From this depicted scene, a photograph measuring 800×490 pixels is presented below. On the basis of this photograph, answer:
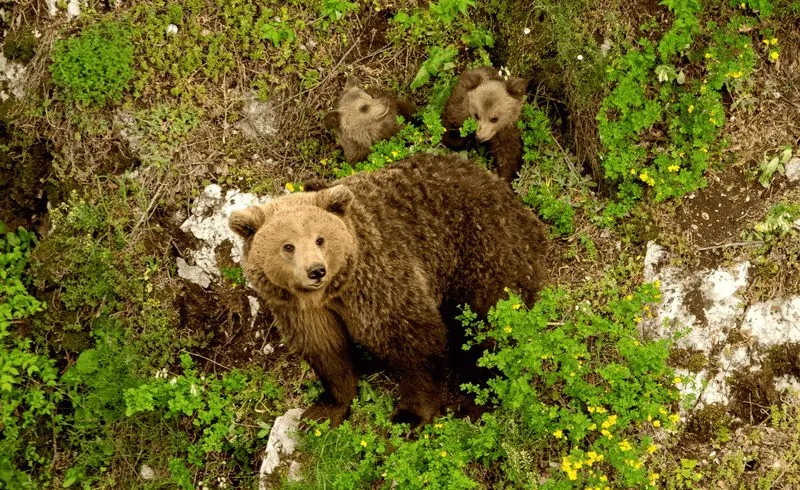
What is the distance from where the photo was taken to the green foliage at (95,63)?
5.68 metres

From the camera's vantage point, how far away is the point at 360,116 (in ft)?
18.5

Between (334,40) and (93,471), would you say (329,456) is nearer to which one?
(93,471)

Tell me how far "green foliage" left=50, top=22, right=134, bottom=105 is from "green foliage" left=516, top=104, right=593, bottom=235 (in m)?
3.17

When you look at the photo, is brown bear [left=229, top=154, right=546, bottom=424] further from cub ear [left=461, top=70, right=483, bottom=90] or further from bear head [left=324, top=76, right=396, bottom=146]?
cub ear [left=461, top=70, right=483, bottom=90]

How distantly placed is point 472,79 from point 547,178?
96 cm

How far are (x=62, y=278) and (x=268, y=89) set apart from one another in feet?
7.25

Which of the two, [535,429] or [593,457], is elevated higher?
[593,457]

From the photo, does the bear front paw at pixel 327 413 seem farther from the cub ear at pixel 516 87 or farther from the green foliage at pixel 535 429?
the cub ear at pixel 516 87

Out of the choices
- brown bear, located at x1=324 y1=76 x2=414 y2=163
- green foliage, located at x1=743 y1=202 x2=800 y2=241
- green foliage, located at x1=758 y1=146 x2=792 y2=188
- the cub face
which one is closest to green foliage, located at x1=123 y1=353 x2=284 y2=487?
brown bear, located at x1=324 y1=76 x2=414 y2=163

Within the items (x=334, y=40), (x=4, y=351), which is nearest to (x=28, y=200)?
(x=4, y=351)

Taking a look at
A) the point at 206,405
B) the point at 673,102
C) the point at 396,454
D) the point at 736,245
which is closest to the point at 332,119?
the point at 206,405

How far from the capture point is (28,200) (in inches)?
239

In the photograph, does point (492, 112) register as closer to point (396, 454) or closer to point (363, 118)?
point (363, 118)

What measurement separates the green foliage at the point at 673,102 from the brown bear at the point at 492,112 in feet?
2.21
